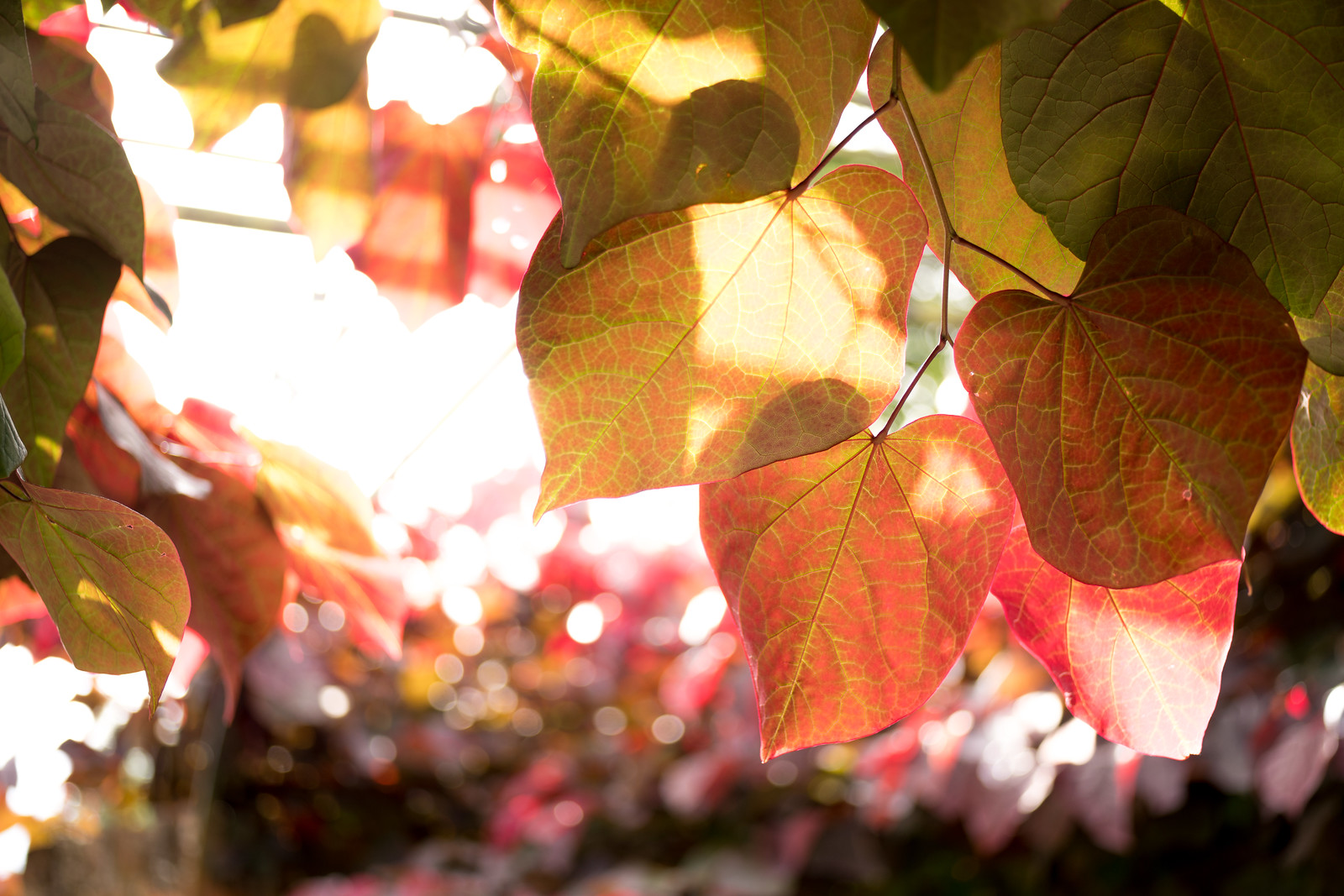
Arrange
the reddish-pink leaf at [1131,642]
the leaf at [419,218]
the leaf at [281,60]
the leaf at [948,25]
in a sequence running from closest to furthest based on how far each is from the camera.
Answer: the leaf at [948,25] < the reddish-pink leaf at [1131,642] < the leaf at [281,60] < the leaf at [419,218]

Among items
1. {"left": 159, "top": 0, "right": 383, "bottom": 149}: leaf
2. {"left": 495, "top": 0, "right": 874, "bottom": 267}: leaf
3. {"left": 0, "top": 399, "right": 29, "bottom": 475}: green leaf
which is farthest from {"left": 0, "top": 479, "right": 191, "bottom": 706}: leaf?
{"left": 159, "top": 0, "right": 383, "bottom": 149}: leaf

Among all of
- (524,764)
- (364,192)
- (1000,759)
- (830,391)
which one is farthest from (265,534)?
(524,764)

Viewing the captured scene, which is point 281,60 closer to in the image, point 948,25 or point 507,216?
point 507,216

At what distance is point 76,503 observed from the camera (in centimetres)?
24

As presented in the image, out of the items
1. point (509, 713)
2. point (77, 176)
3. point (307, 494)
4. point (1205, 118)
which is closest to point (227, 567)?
point (307, 494)

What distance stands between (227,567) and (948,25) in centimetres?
39

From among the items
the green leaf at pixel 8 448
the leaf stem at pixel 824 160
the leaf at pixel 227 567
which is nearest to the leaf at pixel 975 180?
the leaf stem at pixel 824 160

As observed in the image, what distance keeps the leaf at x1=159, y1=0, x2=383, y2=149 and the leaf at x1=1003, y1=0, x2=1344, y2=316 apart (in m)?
0.30

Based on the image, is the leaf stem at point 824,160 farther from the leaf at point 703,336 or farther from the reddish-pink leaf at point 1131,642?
the reddish-pink leaf at point 1131,642

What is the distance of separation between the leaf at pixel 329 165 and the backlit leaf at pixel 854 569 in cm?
32

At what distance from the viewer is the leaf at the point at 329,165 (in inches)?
19.0

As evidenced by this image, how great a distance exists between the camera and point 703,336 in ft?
0.83

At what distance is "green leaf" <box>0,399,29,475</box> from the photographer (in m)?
0.21

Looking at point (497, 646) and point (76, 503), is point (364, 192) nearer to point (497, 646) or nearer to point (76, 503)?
point (76, 503)
